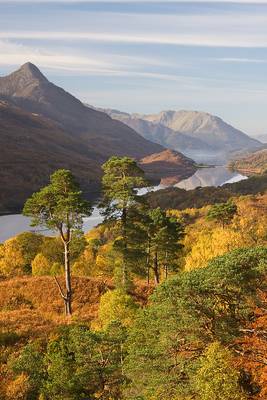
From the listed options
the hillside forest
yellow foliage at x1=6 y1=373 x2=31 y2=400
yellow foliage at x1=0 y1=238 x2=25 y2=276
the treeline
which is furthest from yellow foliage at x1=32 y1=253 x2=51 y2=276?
yellow foliage at x1=6 y1=373 x2=31 y2=400

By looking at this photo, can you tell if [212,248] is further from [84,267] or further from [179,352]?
[179,352]

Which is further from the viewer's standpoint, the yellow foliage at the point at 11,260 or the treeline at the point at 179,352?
the yellow foliage at the point at 11,260

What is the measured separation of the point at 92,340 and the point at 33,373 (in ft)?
16.4

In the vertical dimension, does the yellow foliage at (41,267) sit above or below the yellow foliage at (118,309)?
below

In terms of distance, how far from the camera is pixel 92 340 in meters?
31.1

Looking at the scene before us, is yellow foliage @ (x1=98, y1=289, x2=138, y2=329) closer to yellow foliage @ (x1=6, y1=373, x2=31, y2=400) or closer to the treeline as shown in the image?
the treeline

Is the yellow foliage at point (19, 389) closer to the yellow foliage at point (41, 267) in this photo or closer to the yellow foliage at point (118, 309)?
the yellow foliage at point (118, 309)

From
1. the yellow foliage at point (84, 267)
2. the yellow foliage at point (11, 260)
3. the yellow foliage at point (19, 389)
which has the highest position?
the yellow foliage at point (19, 389)

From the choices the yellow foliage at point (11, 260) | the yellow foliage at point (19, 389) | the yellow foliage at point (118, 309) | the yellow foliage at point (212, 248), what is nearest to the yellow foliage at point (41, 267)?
the yellow foliage at point (11, 260)

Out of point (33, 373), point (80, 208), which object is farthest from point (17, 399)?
point (80, 208)

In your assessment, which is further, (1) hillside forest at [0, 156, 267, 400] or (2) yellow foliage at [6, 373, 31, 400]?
(2) yellow foliage at [6, 373, 31, 400]

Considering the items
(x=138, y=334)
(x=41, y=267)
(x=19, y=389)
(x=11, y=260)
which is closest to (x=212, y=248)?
(x=41, y=267)

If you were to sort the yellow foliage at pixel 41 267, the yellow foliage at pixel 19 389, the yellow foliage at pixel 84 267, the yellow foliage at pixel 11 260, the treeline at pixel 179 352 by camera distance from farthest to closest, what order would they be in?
the yellow foliage at pixel 84 267, the yellow foliage at pixel 11 260, the yellow foliage at pixel 41 267, the yellow foliage at pixel 19 389, the treeline at pixel 179 352

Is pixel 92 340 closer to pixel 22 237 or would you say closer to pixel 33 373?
pixel 33 373
